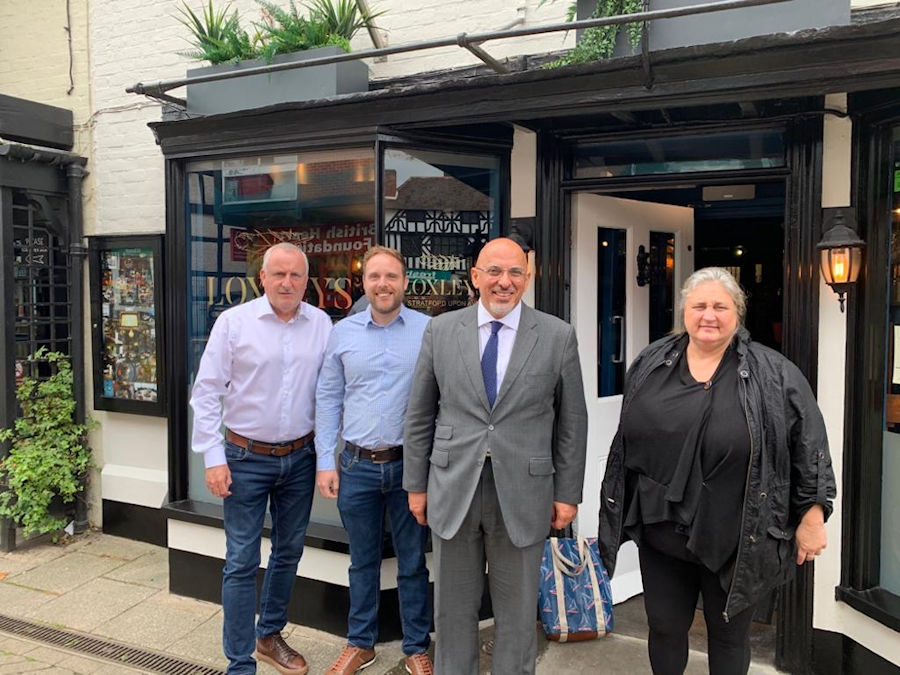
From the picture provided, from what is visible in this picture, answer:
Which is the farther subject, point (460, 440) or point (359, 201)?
point (359, 201)

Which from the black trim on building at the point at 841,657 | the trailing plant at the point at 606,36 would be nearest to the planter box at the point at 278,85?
the trailing plant at the point at 606,36

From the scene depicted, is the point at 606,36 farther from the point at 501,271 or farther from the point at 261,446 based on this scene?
the point at 261,446

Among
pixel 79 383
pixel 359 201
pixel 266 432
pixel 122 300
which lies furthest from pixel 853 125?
pixel 79 383

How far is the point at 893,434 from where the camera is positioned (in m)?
3.22

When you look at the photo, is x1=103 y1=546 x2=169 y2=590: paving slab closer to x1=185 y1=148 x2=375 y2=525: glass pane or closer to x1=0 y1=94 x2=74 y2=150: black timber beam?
x1=185 y1=148 x2=375 y2=525: glass pane

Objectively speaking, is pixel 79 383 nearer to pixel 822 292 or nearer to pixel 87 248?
pixel 87 248

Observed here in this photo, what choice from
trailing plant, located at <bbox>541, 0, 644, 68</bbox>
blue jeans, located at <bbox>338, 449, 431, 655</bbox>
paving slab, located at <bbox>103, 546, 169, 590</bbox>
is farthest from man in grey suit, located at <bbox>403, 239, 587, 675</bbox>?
paving slab, located at <bbox>103, 546, 169, 590</bbox>

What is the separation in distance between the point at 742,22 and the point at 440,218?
5.73ft

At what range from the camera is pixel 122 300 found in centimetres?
528

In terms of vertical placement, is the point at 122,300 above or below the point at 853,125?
below

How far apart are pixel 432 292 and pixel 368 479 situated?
4.07 feet

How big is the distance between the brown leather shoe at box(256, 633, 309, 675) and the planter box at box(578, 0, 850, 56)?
10.4 feet

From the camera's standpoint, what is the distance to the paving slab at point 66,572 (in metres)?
4.54

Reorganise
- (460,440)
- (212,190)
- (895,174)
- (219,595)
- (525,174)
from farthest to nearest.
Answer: (212,190) → (219,595) → (525,174) → (895,174) → (460,440)
